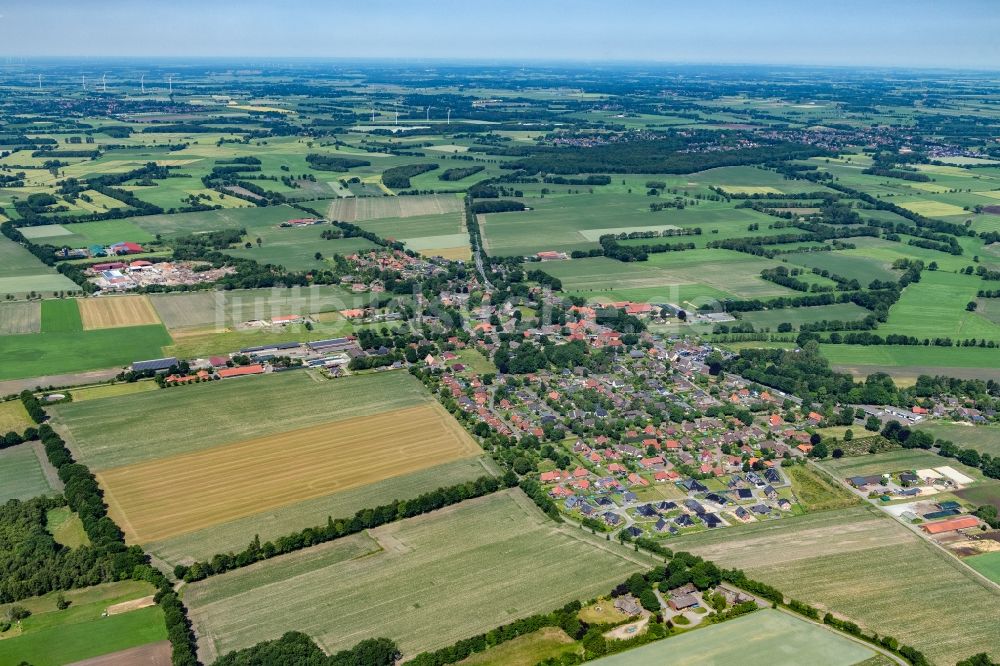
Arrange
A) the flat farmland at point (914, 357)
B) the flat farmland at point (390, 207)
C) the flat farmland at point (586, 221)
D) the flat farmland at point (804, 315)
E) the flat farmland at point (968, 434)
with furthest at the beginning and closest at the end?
the flat farmland at point (390, 207) < the flat farmland at point (586, 221) < the flat farmland at point (804, 315) < the flat farmland at point (914, 357) < the flat farmland at point (968, 434)

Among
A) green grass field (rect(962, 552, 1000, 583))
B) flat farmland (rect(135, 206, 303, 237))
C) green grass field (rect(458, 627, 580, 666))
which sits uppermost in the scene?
flat farmland (rect(135, 206, 303, 237))

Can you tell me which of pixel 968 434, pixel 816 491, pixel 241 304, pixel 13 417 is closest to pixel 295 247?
pixel 241 304

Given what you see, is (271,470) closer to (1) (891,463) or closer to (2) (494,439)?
(2) (494,439)

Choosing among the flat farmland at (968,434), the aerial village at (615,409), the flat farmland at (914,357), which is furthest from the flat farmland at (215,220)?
the flat farmland at (968,434)

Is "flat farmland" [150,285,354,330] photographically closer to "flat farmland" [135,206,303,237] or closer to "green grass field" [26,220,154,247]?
"green grass field" [26,220,154,247]

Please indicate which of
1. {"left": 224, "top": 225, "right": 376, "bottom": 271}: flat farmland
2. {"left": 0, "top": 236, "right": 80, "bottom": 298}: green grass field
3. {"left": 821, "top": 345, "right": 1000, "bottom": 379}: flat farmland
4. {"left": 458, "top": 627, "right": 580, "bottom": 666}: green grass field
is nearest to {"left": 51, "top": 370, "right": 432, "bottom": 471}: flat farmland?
{"left": 458, "top": 627, "right": 580, "bottom": 666}: green grass field

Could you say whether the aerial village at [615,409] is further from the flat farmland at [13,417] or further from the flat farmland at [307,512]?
the flat farmland at [13,417]
